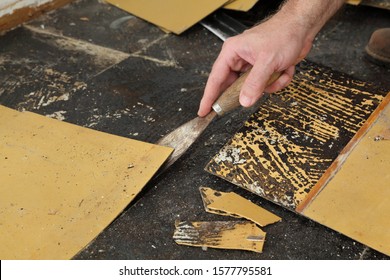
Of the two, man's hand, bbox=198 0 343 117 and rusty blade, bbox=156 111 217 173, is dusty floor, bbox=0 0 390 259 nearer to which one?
rusty blade, bbox=156 111 217 173

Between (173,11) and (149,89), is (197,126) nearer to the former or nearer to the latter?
(149,89)

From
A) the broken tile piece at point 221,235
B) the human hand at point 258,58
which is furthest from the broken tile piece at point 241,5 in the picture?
the broken tile piece at point 221,235

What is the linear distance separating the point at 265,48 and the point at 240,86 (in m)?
0.14

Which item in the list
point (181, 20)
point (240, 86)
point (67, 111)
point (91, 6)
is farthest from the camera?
point (91, 6)

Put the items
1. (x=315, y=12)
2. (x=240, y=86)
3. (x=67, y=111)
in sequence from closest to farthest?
(x=240, y=86) < (x=315, y=12) < (x=67, y=111)

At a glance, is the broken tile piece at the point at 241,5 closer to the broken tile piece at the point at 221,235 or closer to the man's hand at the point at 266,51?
the man's hand at the point at 266,51

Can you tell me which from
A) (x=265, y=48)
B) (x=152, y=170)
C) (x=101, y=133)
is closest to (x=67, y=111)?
(x=101, y=133)

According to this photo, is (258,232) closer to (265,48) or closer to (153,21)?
(265,48)

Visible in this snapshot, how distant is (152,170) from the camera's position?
1.46 meters

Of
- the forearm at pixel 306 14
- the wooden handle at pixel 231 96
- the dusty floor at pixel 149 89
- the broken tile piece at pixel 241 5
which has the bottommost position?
the dusty floor at pixel 149 89

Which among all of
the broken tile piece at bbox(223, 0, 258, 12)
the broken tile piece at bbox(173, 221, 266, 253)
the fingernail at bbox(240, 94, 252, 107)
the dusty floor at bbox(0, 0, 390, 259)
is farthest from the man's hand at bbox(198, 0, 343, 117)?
the broken tile piece at bbox(223, 0, 258, 12)

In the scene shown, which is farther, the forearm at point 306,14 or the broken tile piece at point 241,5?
the broken tile piece at point 241,5

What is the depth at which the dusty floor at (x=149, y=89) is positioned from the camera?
1.31 metres

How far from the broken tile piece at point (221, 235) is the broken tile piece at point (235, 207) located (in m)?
0.03
